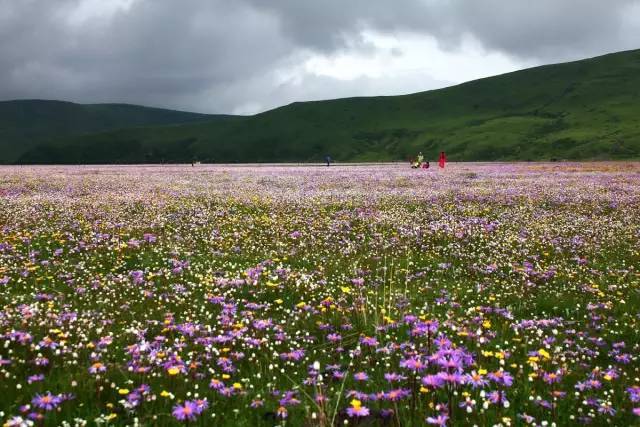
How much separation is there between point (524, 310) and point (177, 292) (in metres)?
6.52

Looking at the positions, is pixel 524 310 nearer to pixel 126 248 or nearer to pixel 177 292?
pixel 177 292

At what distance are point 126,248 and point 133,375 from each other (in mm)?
8082

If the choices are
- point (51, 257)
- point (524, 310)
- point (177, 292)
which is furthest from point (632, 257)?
point (51, 257)

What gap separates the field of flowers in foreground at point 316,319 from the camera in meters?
5.04

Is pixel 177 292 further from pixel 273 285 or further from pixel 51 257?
pixel 51 257

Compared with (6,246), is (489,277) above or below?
below

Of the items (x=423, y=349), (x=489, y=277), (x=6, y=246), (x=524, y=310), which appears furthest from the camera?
(x=6, y=246)

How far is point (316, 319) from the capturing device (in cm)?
823

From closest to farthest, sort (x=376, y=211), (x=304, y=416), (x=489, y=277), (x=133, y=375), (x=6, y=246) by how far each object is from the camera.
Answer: (x=304, y=416) < (x=133, y=375) < (x=489, y=277) < (x=6, y=246) < (x=376, y=211)

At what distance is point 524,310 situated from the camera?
918 cm

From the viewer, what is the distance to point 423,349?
6.45 metres

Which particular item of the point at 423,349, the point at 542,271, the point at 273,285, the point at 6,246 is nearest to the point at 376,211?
the point at 542,271

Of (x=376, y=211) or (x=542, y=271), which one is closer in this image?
(x=542, y=271)

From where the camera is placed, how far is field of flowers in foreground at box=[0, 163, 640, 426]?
16.5 feet
